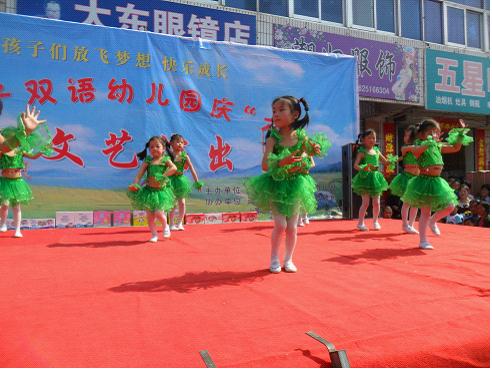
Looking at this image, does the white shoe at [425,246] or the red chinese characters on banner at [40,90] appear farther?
the red chinese characters on banner at [40,90]

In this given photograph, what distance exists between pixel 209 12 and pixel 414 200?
16.9 feet

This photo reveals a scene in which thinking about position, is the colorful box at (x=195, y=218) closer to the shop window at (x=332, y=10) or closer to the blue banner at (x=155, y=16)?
the blue banner at (x=155, y=16)

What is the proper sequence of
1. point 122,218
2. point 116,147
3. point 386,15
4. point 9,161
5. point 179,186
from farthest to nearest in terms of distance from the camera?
point 386,15
point 122,218
point 116,147
point 179,186
point 9,161

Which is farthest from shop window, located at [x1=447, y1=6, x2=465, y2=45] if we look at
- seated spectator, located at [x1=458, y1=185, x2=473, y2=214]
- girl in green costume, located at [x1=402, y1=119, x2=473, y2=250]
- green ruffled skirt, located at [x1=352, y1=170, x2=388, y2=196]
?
girl in green costume, located at [x1=402, y1=119, x2=473, y2=250]

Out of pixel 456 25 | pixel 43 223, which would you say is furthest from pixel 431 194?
pixel 456 25

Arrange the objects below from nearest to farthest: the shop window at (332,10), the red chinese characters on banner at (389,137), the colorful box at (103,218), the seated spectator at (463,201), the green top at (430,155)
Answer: the green top at (430,155) → the colorful box at (103,218) → the seated spectator at (463,201) → the shop window at (332,10) → the red chinese characters on banner at (389,137)

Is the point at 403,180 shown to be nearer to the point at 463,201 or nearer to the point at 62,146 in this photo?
the point at 463,201

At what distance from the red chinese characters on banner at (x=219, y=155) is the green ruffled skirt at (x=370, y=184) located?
7.42 ft

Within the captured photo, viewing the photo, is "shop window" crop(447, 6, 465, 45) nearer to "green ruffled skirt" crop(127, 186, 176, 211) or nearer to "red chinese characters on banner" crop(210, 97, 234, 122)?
"red chinese characters on banner" crop(210, 97, 234, 122)

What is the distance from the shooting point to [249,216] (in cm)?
718

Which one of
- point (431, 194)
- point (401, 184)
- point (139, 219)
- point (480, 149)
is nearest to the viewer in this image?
point (431, 194)

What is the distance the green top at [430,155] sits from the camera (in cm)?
411

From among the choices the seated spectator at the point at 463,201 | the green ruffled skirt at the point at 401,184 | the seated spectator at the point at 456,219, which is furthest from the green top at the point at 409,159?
the seated spectator at the point at 463,201

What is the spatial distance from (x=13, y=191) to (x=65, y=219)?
4.19 feet
